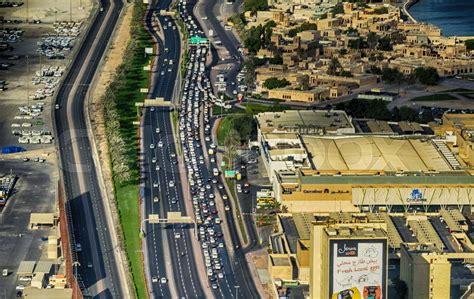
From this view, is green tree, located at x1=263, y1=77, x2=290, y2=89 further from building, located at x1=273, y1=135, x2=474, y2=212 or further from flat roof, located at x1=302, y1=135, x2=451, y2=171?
building, located at x1=273, y1=135, x2=474, y2=212

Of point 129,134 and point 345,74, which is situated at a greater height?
point 129,134

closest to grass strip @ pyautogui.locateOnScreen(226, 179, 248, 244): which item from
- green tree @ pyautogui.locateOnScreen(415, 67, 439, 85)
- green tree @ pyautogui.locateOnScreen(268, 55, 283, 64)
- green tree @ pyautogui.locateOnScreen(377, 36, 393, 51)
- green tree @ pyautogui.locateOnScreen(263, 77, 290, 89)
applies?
green tree @ pyautogui.locateOnScreen(263, 77, 290, 89)

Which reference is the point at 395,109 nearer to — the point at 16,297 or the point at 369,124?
the point at 369,124

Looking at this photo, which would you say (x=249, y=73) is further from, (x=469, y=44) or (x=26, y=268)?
(x=26, y=268)

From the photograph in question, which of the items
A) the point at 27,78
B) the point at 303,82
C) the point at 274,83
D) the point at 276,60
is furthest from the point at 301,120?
the point at 27,78

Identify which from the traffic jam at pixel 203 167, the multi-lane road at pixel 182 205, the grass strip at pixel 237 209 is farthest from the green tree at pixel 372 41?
the grass strip at pixel 237 209

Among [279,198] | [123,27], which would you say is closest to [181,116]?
[279,198]
